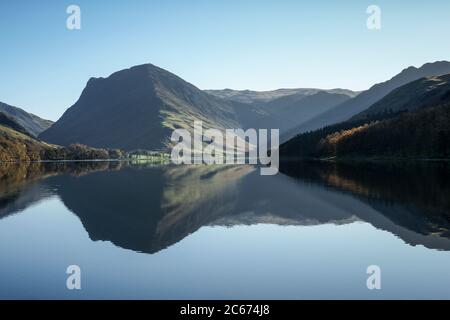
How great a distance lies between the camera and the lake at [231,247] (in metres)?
25.0

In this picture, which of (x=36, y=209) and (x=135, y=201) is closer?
(x=36, y=209)

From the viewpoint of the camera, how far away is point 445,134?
593 ft

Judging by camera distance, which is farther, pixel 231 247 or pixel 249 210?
pixel 249 210

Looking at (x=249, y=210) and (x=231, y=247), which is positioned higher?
(x=249, y=210)

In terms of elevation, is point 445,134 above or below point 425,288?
above

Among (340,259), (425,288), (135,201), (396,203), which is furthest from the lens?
(135,201)

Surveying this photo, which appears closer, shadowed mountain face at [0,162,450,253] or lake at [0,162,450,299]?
lake at [0,162,450,299]

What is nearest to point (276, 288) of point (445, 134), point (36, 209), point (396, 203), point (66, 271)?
point (66, 271)

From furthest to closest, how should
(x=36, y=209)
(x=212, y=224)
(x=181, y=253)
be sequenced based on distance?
(x=36, y=209)
(x=212, y=224)
(x=181, y=253)

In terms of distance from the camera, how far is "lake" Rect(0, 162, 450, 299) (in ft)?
81.9

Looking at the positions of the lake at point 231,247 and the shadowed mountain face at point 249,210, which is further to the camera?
the shadowed mountain face at point 249,210

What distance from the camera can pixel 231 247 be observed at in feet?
121
